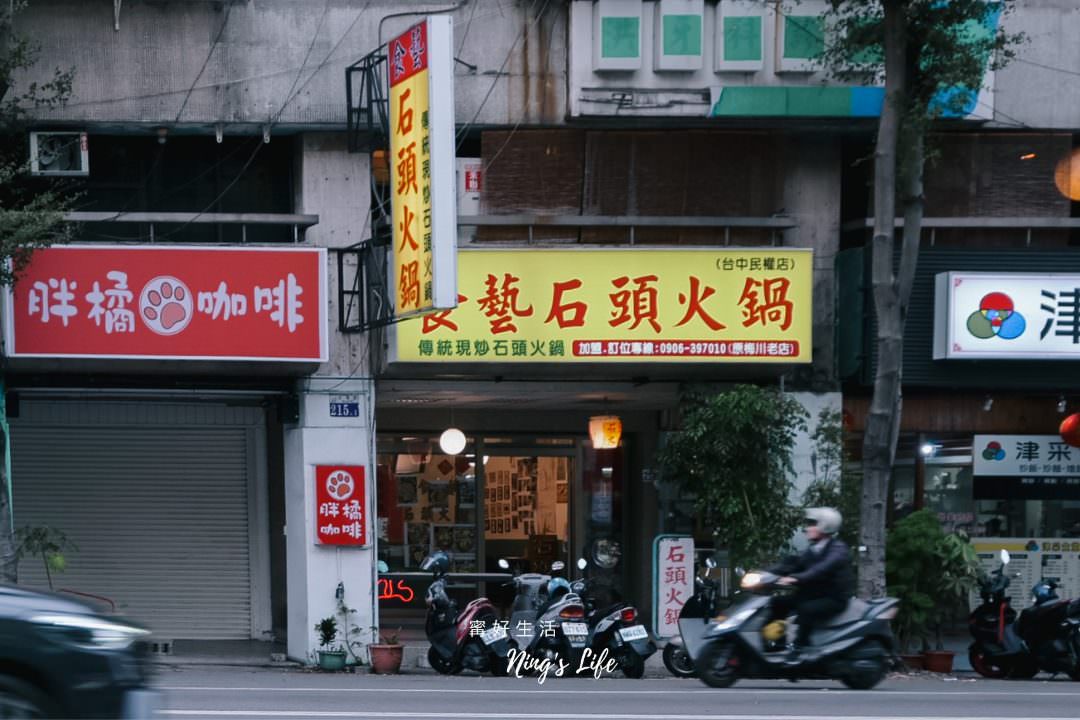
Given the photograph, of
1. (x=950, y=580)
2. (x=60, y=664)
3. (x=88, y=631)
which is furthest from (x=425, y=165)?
(x=60, y=664)

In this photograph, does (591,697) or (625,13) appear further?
(625,13)

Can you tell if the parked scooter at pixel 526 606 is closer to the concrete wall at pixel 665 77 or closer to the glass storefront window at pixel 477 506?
the glass storefront window at pixel 477 506

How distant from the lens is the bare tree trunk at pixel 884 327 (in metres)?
17.5

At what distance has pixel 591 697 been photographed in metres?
14.0

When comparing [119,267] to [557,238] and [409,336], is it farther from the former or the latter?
[557,238]

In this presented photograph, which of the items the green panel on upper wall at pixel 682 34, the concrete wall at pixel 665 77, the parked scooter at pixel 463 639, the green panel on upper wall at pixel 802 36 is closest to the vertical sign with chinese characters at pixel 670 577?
the parked scooter at pixel 463 639

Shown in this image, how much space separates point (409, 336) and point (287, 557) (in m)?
3.90

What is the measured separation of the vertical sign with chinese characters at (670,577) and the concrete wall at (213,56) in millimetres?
6977

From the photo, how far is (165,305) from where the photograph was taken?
19.0 meters

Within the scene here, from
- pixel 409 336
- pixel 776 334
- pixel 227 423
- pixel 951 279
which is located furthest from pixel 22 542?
pixel 951 279

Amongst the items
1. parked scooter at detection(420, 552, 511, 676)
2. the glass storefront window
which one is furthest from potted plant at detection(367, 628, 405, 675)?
the glass storefront window

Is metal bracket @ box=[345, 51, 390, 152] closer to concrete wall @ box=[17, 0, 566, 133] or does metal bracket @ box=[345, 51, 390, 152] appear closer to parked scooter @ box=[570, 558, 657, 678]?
concrete wall @ box=[17, 0, 566, 133]

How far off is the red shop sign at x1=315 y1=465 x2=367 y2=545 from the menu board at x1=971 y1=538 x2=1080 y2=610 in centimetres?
861

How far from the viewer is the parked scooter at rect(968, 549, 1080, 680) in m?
18.0
